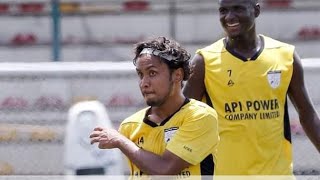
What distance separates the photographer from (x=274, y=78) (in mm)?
3537

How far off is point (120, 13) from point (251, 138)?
5857 mm

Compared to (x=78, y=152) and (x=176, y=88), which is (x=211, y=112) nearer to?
(x=176, y=88)

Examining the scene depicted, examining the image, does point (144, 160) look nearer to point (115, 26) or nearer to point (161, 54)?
point (161, 54)

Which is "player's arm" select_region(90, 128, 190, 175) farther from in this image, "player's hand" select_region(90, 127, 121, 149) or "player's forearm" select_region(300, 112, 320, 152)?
"player's forearm" select_region(300, 112, 320, 152)

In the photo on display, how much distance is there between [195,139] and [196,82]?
0.85m

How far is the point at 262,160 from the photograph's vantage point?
3.56 meters

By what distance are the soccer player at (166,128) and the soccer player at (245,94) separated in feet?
2.49

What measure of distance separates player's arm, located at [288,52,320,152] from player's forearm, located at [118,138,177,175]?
3.53ft

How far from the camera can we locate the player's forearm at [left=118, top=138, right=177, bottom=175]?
2.69m

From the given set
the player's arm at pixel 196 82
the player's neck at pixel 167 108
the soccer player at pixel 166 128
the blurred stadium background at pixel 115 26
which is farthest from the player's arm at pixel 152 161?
the blurred stadium background at pixel 115 26

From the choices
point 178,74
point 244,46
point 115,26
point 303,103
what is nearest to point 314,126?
point 303,103

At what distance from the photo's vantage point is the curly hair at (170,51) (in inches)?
108

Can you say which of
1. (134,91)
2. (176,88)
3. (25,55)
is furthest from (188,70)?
(25,55)

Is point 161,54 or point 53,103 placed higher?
point 161,54
